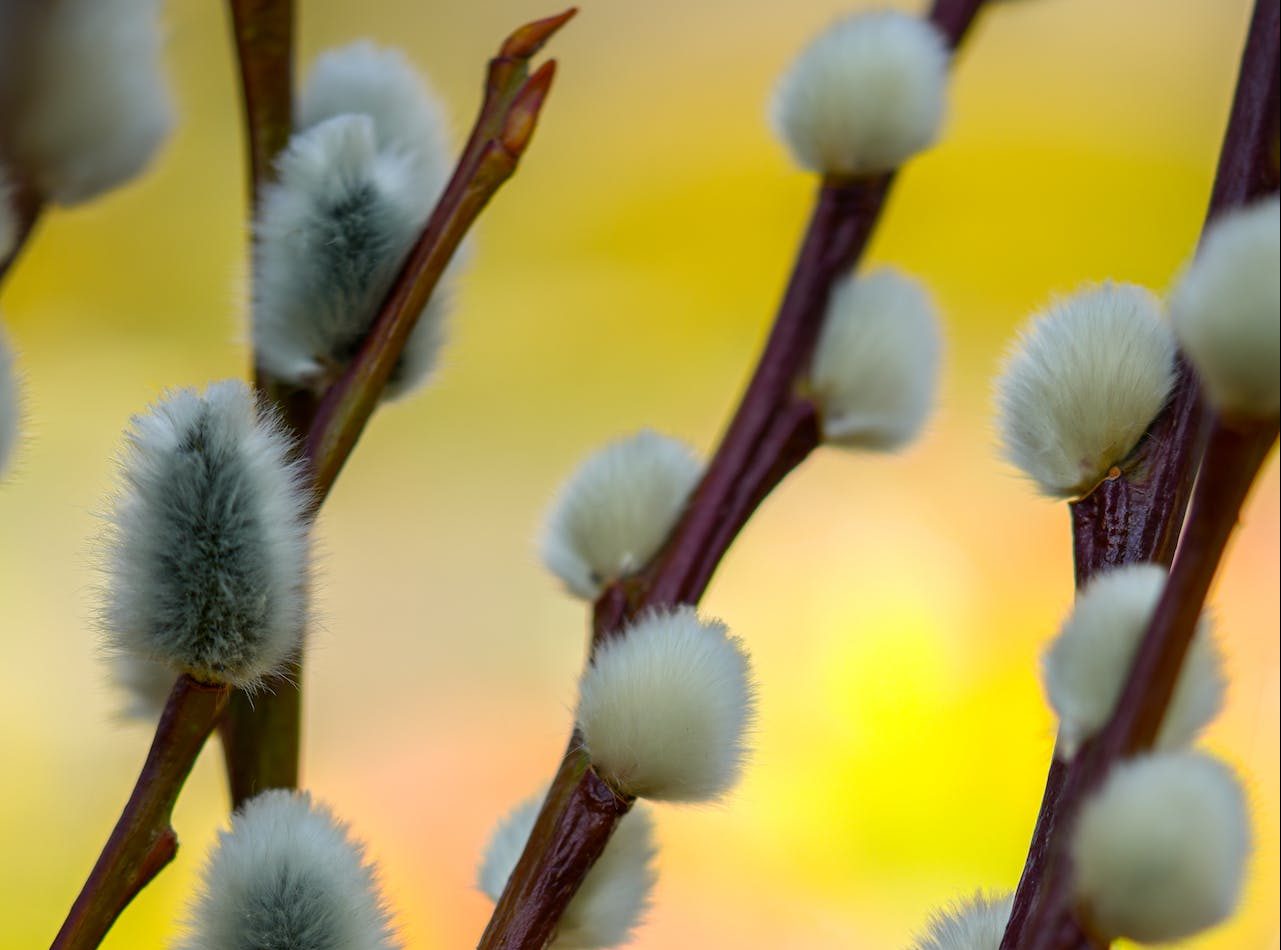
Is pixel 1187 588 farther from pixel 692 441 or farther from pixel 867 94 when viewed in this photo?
pixel 692 441

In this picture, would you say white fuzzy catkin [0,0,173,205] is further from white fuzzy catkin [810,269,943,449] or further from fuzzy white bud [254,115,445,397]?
white fuzzy catkin [810,269,943,449]

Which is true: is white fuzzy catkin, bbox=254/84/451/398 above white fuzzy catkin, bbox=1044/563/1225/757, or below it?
above

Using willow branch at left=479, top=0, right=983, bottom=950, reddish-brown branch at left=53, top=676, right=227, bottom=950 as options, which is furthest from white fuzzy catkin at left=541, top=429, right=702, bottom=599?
reddish-brown branch at left=53, top=676, right=227, bottom=950

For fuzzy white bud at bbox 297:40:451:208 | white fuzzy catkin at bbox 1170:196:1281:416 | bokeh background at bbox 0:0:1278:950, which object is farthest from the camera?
bokeh background at bbox 0:0:1278:950

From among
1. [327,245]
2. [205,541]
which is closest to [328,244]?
[327,245]

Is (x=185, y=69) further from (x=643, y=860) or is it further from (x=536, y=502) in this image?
(x=643, y=860)

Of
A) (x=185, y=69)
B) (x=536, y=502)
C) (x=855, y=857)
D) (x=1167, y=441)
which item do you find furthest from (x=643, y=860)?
(x=185, y=69)
